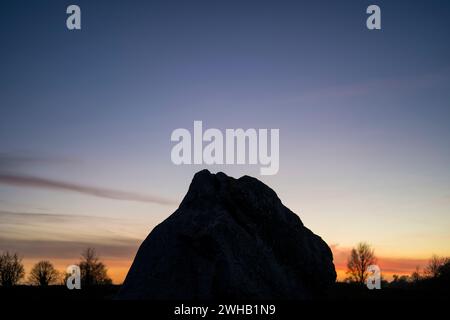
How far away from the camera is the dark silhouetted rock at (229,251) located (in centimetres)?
1555

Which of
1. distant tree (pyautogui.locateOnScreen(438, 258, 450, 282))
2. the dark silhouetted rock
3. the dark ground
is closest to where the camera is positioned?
the dark silhouetted rock

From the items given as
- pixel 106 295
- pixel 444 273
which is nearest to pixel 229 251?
pixel 106 295

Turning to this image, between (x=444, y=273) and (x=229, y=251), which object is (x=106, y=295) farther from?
(x=444, y=273)

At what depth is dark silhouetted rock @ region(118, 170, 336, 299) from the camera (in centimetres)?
1555

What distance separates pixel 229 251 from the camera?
15695 mm

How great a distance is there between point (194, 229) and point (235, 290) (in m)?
2.63

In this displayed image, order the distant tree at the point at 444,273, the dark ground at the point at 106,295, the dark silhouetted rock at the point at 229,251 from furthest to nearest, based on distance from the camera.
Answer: the distant tree at the point at 444,273, the dark ground at the point at 106,295, the dark silhouetted rock at the point at 229,251

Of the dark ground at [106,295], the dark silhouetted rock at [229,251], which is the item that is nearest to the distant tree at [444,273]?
the dark ground at [106,295]

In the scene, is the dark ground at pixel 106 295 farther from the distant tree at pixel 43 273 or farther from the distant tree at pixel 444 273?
the distant tree at pixel 43 273

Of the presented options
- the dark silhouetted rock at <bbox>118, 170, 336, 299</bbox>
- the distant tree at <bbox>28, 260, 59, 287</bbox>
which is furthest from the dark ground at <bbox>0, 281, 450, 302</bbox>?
the distant tree at <bbox>28, 260, 59, 287</bbox>

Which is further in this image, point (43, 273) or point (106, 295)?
point (43, 273)

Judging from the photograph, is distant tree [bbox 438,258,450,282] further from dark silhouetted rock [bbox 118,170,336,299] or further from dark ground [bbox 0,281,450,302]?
dark silhouetted rock [bbox 118,170,336,299]

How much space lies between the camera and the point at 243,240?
1636 centimetres
